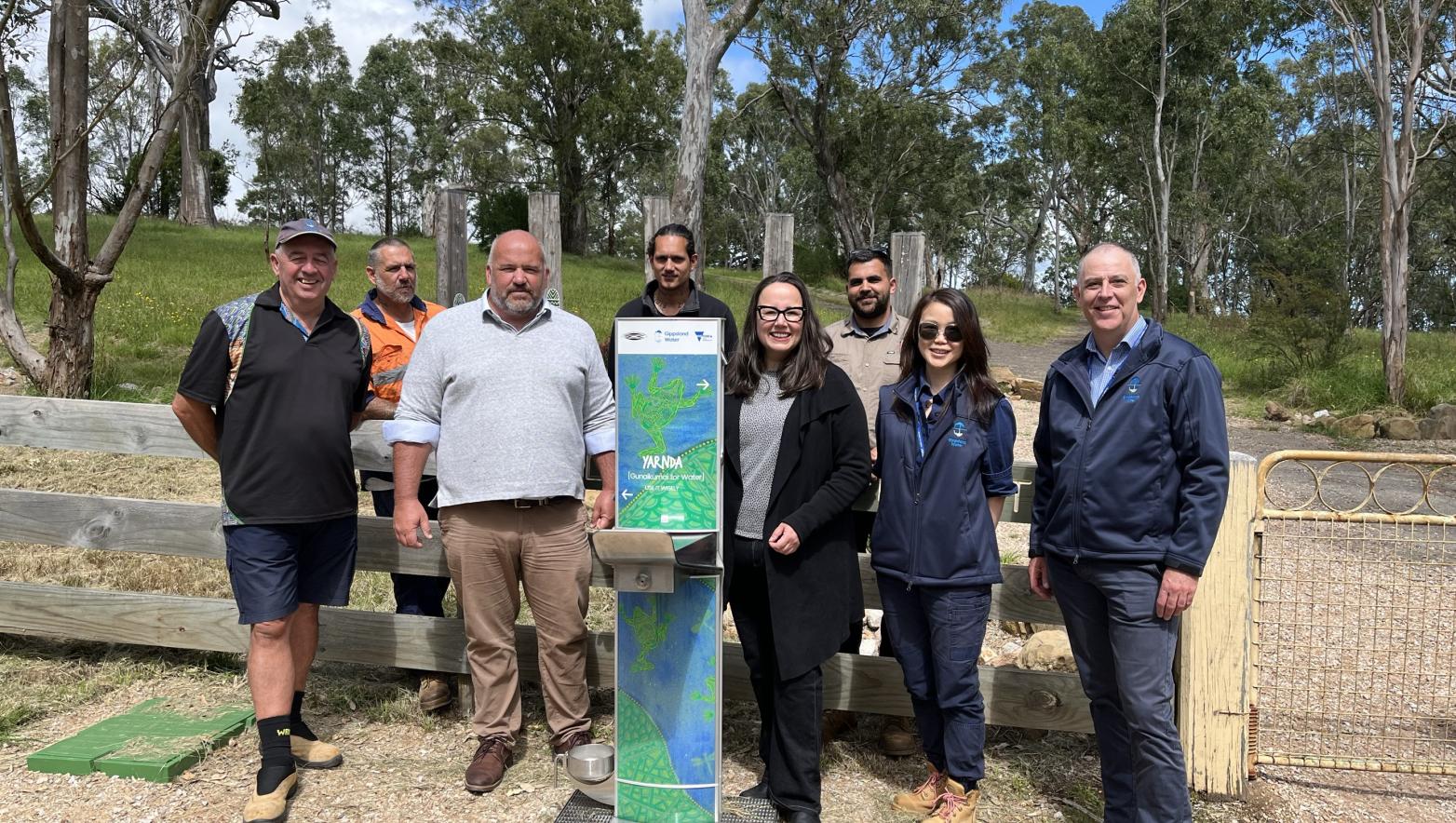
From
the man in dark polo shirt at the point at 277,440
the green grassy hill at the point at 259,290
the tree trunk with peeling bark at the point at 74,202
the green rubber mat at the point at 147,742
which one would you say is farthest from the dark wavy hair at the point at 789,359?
the green grassy hill at the point at 259,290

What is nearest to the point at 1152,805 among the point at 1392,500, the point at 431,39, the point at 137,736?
the point at 137,736

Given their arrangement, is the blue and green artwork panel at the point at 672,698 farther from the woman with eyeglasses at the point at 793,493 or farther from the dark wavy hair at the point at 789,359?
the dark wavy hair at the point at 789,359

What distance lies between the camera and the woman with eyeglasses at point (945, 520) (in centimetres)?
332

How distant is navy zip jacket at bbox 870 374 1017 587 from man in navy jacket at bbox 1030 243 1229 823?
21cm

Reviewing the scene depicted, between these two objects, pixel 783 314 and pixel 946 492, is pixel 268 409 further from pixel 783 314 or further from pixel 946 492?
pixel 946 492

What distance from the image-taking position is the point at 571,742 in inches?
154

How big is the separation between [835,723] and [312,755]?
2.15m

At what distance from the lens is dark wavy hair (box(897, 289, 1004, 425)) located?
3.37 metres

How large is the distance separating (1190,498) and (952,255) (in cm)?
5652

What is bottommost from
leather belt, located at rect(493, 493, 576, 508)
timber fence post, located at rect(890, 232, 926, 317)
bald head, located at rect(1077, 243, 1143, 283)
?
leather belt, located at rect(493, 493, 576, 508)

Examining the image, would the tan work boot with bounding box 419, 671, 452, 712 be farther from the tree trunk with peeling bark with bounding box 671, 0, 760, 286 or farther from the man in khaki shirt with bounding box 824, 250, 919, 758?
the tree trunk with peeling bark with bounding box 671, 0, 760, 286

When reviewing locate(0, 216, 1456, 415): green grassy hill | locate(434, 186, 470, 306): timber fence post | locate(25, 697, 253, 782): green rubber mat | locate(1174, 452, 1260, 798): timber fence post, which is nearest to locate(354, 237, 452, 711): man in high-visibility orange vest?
locate(434, 186, 470, 306): timber fence post

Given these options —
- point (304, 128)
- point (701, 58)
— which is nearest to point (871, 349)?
point (701, 58)

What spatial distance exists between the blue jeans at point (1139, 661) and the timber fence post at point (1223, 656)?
1.97ft
